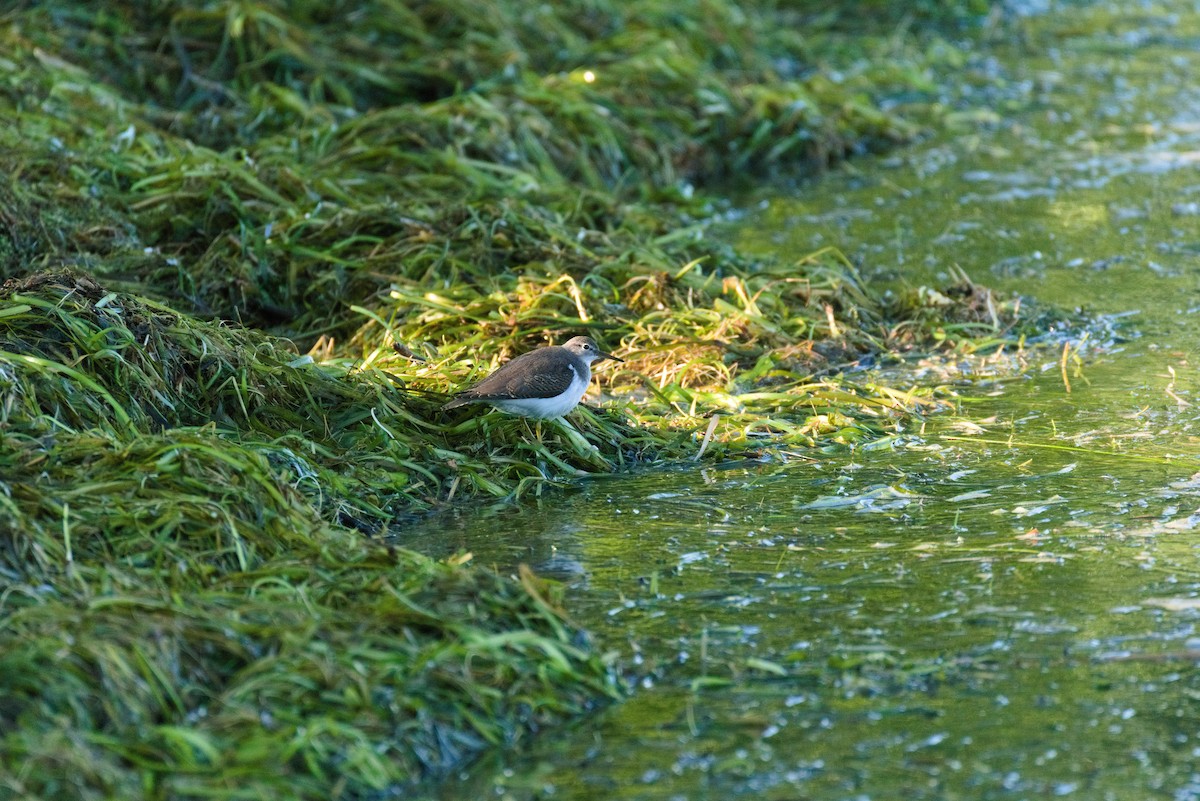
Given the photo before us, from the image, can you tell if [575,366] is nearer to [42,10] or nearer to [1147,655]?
[1147,655]

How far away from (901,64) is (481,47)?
147 inches

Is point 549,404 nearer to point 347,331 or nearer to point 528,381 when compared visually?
point 528,381

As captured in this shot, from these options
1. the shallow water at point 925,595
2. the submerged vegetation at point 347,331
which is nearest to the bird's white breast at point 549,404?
the submerged vegetation at point 347,331

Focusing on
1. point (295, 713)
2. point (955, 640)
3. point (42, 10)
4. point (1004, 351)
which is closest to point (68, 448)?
point (295, 713)

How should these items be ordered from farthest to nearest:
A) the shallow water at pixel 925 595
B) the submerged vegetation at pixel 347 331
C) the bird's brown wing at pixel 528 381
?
the bird's brown wing at pixel 528 381 < the submerged vegetation at pixel 347 331 < the shallow water at pixel 925 595

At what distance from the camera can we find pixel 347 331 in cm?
756

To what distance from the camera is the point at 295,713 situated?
3977mm

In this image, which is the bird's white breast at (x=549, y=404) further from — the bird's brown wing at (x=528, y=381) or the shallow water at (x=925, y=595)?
the shallow water at (x=925, y=595)

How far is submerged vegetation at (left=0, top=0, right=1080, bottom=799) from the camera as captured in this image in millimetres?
4066

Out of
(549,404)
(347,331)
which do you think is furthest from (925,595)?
(347,331)

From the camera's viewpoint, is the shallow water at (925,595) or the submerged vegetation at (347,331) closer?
the shallow water at (925,595)

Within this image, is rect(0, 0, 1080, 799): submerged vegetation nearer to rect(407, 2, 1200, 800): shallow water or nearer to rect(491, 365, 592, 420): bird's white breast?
rect(491, 365, 592, 420): bird's white breast

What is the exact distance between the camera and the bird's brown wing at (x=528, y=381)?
5.99m

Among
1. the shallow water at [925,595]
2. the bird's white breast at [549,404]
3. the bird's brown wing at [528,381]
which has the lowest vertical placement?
the shallow water at [925,595]
